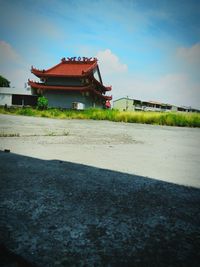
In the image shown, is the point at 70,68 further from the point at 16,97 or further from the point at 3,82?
the point at 3,82

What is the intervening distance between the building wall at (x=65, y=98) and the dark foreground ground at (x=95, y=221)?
2363cm

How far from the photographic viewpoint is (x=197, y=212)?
1.41 metres

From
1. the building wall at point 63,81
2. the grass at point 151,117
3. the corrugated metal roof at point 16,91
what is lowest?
the grass at point 151,117

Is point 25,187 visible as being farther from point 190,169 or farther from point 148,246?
point 190,169

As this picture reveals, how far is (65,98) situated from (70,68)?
15.7 ft

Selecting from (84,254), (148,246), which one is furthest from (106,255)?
(148,246)

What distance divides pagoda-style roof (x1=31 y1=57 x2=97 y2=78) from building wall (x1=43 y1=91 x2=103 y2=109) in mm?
2166

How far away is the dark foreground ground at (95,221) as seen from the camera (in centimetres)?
92

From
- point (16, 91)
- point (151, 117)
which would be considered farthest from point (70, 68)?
point (151, 117)

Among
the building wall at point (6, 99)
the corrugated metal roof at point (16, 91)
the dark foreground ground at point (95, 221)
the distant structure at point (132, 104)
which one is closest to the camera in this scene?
the dark foreground ground at point (95, 221)

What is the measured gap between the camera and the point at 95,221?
1.23 metres

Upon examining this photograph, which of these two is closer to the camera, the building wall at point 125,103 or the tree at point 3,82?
the building wall at point 125,103

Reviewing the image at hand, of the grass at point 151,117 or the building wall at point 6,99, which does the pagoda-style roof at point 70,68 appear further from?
the grass at point 151,117

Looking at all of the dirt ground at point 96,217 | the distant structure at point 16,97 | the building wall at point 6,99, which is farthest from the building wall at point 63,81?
the dirt ground at point 96,217
